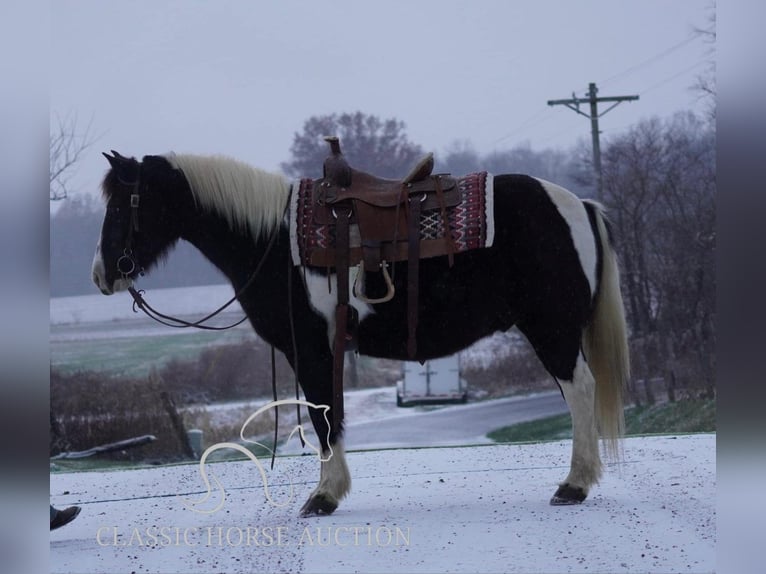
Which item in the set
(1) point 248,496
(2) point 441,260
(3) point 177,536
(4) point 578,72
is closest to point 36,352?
(3) point 177,536

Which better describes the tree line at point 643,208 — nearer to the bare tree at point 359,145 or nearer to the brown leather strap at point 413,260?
the bare tree at point 359,145

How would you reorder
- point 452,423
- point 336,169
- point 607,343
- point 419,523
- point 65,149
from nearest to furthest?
point 419,523 < point 336,169 < point 607,343 < point 65,149 < point 452,423

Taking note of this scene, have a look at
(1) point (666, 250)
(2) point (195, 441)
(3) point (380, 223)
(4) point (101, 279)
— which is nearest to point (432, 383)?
(2) point (195, 441)

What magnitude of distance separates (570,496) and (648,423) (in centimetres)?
205

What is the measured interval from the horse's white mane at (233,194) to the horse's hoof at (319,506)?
3.79ft

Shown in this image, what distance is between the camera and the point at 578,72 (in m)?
4.52

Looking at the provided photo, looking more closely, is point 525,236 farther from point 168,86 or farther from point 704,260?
point 168,86

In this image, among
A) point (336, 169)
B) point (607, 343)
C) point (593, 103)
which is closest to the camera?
point (336, 169)

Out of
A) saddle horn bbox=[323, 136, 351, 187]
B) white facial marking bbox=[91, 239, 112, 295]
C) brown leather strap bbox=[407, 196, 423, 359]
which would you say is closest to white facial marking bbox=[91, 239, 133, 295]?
white facial marking bbox=[91, 239, 112, 295]

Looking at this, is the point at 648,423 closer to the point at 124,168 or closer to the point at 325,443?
the point at 325,443

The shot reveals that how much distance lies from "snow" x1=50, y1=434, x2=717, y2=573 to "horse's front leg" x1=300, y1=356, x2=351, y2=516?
0.08m

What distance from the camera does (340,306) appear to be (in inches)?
125

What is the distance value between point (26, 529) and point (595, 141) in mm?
3738

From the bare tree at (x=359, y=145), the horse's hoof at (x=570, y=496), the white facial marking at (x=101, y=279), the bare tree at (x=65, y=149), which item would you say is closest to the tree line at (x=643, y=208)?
the bare tree at (x=359, y=145)
